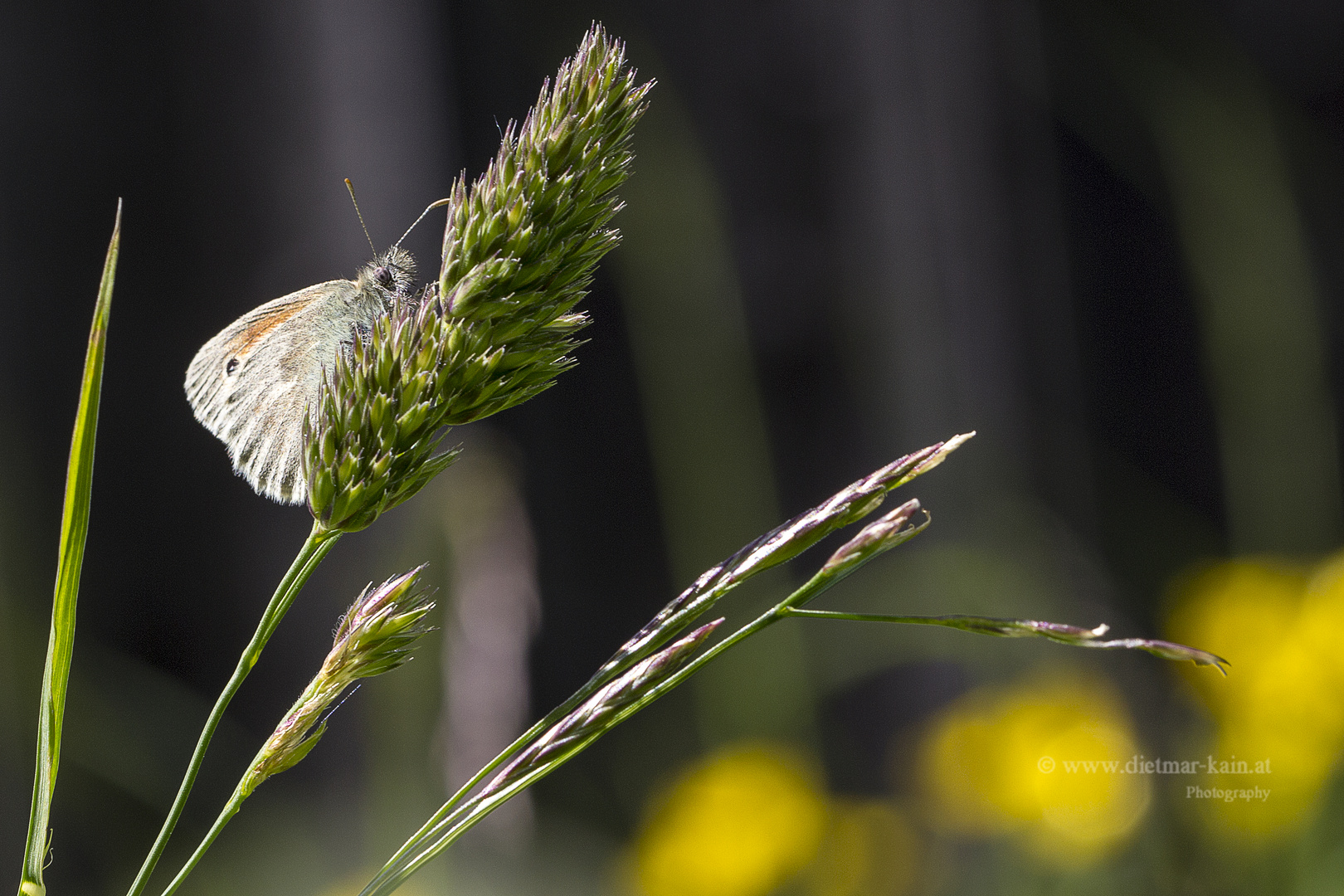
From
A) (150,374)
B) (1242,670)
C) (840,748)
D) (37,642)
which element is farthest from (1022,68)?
(37,642)

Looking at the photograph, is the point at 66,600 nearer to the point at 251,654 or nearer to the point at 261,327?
the point at 251,654

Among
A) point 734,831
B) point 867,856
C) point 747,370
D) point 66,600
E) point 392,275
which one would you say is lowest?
point 867,856

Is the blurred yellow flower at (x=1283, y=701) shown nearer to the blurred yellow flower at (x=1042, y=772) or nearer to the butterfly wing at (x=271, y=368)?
the blurred yellow flower at (x=1042, y=772)

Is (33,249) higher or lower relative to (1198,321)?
higher

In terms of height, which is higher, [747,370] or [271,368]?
[271,368]

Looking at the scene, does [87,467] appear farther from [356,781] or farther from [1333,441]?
[356,781]

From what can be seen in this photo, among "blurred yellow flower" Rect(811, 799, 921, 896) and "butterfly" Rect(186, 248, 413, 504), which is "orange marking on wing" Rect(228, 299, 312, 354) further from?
"blurred yellow flower" Rect(811, 799, 921, 896)

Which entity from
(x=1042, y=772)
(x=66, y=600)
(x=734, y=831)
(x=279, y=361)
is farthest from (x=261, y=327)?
(x=1042, y=772)
